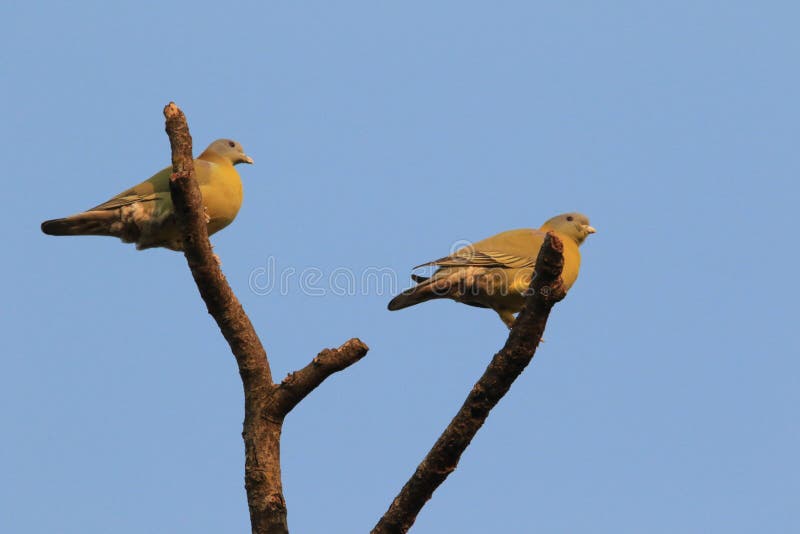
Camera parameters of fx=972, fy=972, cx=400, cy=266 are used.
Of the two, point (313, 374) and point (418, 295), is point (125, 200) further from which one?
point (313, 374)

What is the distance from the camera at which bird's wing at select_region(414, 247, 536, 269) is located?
784cm

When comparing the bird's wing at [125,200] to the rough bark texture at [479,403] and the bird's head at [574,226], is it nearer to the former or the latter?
the bird's head at [574,226]

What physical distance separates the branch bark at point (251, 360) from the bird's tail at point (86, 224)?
2.14 metres

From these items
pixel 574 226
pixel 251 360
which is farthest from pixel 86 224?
pixel 574 226

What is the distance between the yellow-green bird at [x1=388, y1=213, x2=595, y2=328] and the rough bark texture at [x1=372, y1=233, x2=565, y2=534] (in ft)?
8.12

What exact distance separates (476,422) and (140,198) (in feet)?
13.0

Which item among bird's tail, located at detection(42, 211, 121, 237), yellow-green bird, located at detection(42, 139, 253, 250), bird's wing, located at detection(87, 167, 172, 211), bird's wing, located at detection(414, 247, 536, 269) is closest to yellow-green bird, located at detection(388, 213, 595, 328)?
bird's wing, located at detection(414, 247, 536, 269)

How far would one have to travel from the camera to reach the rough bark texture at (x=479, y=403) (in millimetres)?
5273

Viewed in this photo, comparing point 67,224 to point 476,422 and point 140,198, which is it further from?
point 476,422

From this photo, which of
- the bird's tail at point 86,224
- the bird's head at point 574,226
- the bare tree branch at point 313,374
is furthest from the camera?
the bird's head at point 574,226

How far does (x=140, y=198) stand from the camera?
8.01 meters

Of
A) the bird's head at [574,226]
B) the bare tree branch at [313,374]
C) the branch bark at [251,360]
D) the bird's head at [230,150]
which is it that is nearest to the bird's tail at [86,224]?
the bird's head at [230,150]

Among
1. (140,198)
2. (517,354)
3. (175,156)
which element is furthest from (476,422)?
(140,198)

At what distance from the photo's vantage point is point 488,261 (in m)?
7.86
